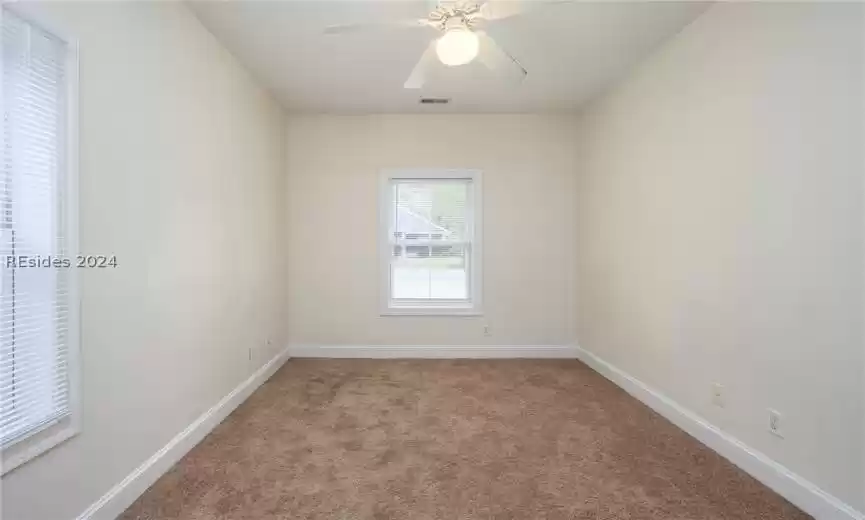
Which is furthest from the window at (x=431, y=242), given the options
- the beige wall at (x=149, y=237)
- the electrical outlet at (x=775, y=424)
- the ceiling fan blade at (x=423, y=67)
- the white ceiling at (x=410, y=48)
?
the electrical outlet at (x=775, y=424)

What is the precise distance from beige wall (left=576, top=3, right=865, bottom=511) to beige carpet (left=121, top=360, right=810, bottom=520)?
0.36 meters

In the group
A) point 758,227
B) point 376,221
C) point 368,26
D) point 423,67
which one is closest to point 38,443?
point 368,26

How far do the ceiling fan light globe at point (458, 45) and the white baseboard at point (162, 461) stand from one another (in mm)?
2323

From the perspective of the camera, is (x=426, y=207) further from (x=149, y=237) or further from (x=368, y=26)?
(x=149, y=237)

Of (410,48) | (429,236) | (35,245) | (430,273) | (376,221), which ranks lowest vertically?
(430,273)

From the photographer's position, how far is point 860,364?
1.89 metres

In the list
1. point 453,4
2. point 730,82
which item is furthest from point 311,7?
point 730,82

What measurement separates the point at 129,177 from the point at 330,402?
80.7 inches

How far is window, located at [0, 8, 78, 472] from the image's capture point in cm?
160

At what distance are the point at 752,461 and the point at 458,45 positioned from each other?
241 cm

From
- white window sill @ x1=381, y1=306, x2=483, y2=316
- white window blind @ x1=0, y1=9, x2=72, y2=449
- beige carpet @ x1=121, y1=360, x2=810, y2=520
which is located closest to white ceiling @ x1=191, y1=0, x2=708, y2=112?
white window blind @ x1=0, y1=9, x2=72, y2=449

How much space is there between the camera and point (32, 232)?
5.57 ft

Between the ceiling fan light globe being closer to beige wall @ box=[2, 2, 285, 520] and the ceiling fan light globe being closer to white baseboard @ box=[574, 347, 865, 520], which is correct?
beige wall @ box=[2, 2, 285, 520]

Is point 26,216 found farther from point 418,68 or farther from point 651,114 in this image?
point 651,114
